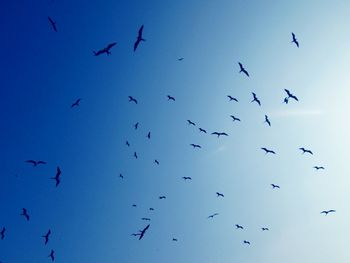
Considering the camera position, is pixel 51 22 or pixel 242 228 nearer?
pixel 51 22

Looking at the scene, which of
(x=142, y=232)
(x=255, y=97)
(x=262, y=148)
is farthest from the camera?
(x=262, y=148)

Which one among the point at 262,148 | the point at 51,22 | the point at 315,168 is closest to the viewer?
the point at 51,22

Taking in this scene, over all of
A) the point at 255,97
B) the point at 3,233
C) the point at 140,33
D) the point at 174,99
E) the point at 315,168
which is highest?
the point at 174,99

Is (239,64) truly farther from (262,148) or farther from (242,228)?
(242,228)

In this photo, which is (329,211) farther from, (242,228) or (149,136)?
(149,136)

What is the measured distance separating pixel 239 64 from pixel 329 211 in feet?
77.3

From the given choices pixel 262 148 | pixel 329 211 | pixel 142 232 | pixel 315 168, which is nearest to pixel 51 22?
pixel 142 232

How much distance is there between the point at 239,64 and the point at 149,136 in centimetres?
1283

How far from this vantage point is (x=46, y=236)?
35188mm

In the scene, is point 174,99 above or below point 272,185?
above

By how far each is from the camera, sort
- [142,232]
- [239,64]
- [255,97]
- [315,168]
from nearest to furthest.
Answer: [142,232] < [239,64] < [255,97] < [315,168]

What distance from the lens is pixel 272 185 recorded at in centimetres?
4228

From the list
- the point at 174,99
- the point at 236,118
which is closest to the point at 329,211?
the point at 236,118

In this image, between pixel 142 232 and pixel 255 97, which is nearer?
pixel 142 232
